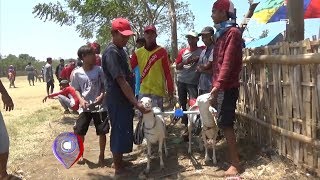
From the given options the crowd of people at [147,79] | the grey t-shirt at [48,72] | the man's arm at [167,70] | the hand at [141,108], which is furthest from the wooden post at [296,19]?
the grey t-shirt at [48,72]

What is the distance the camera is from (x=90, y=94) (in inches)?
241

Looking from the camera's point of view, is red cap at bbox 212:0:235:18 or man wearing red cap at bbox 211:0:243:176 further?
red cap at bbox 212:0:235:18

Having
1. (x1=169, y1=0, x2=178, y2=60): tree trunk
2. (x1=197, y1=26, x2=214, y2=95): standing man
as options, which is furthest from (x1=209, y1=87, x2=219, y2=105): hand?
(x1=169, y1=0, x2=178, y2=60): tree trunk

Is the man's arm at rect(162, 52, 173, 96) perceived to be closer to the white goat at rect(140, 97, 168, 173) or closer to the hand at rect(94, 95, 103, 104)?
the white goat at rect(140, 97, 168, 173)

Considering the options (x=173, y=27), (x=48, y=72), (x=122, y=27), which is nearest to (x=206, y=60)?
(x=122, y=27)

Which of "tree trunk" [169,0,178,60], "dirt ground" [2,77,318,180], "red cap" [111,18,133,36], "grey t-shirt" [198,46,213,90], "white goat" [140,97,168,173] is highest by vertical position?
"tree trunk" [169,0,178,60]

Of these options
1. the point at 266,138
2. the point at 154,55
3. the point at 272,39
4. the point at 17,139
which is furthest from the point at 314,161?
the point at 272,39

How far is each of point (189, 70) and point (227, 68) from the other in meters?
2.18

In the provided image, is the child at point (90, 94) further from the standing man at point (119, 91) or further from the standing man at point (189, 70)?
the standing man at point (189, 70)

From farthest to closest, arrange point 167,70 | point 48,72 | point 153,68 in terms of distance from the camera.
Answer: point 48,72 < point 167,70 < point 153,68

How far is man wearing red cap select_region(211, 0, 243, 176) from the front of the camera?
484 cm

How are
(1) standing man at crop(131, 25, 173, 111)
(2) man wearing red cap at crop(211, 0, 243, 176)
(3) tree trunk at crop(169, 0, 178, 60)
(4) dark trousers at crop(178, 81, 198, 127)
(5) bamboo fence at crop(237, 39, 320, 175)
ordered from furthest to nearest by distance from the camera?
(3) tree trunk at crop(169, 0, 178, 60) < (4) dark trousers at crop(178, 81, 198, 127) < (1) standing man at crop(131, 25, 173, 111) < (2) man wearing red cap at crop(211, 0, 243, 176) < (5) bamboo fence at crop(237, 39, 320, 175)

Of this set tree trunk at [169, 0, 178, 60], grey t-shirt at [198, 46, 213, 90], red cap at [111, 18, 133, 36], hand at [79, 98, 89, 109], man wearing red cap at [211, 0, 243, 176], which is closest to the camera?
man wearing red cap at [211, 0, 243, 176]

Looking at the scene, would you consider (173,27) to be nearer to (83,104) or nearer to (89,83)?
(89,83)
